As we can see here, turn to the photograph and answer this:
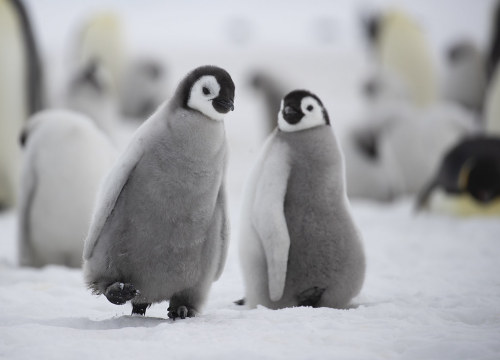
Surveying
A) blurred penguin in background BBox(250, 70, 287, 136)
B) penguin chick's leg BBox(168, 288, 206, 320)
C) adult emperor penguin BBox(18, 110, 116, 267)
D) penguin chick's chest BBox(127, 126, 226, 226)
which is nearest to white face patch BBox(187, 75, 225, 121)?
penguin chick's chest BBox(127, 126, 226, 226)

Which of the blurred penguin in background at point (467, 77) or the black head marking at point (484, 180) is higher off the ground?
the blurred penguin in background at point (467, 77)

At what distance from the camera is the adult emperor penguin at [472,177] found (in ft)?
21.5

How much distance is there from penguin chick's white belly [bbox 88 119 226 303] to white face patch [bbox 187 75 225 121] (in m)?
0.06

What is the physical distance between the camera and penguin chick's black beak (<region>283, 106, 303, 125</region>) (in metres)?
3.38

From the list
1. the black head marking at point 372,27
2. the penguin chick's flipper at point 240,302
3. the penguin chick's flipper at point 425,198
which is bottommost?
the penguin chick's flipper at point 425,198

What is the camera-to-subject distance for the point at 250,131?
12.1 metres

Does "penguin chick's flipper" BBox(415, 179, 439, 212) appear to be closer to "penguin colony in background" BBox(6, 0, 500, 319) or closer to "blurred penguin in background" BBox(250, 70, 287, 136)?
"penguin colony in background" BBox(6, 0, 500, 319)

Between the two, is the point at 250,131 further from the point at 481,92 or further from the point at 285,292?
the point at 285,292

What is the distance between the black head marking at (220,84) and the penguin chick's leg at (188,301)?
29.3 inches

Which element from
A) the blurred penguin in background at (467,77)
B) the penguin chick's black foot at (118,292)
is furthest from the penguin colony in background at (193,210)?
the blurred penguin in background at (467,77)

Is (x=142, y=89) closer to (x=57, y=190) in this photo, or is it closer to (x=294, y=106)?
(x=57, y=190)

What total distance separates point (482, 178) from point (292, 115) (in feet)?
12.0

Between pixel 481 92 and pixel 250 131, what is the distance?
204 inches

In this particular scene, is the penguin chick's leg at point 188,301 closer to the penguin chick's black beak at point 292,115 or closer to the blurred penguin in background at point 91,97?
the penguin chick's black beak at point 292,115
